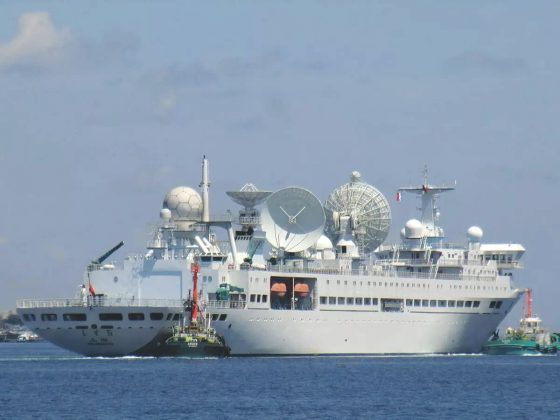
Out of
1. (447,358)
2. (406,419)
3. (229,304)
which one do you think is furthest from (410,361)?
(406,419)

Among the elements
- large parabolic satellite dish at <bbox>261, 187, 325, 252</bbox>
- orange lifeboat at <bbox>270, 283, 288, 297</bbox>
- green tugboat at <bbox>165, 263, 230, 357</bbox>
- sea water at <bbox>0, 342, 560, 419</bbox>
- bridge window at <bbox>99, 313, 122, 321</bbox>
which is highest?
large parabolic satellite dish at <bbox>261, 187, 325, 252</bbox>

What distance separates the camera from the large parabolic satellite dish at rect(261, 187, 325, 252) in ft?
382

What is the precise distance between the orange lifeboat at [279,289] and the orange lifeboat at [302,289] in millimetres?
1088

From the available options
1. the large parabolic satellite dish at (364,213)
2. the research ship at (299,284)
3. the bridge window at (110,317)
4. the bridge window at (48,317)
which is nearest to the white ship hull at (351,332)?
the research ship at (299,284)

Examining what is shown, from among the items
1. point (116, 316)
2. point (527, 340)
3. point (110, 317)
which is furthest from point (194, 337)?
point (527, 340)

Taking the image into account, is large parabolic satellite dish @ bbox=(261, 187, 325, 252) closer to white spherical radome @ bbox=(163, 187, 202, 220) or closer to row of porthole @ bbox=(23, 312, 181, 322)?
white spherical radome @ bbox=(163, 187, 202, 220)

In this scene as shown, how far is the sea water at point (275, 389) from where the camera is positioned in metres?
71.9

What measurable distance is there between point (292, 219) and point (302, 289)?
285 inches

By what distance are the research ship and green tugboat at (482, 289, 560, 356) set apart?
154cm

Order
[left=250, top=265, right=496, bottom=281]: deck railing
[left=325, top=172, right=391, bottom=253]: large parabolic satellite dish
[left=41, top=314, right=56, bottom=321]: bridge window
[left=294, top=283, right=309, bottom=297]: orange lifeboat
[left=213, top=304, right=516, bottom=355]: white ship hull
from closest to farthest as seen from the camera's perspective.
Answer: [left=41, top=314, right=56, bottom=321]: bridge window
[left=213, top=304, right=516, bottom=355]: white ship hull
[left=294, top=283, right=309, bottom=297]: orange lifeboat
[left=250, top=265, right=496, bottom=281]: deck railing
[left=325, top=172, right=391, bottom=253]: large parabolic satellite dish

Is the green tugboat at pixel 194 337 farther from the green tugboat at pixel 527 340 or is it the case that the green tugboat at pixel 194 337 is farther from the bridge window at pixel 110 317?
the green tugboat at pixel 527 340

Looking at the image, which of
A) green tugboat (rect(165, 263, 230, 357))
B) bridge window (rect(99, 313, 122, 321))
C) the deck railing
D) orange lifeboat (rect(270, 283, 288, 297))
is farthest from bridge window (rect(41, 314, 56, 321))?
Answer: orange lifeboat (rect(270, 283, 288, 297))

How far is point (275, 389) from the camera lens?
82.6 metres

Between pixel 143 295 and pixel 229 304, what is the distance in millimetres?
6626
